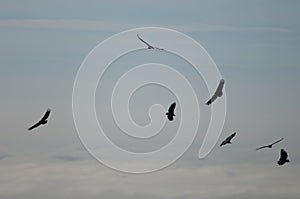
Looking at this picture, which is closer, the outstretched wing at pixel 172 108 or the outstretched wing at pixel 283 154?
the outstretched wing at pixel 172 108

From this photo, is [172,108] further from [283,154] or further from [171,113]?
[283,154]

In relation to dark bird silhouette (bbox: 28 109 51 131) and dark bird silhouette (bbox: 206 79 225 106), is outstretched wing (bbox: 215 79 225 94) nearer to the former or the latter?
dark bird silhouette (bbox: 206 79 225 106)

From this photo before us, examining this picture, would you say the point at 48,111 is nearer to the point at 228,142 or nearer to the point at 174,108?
the point at 174,108

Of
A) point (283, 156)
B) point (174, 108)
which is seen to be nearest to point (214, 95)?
point (174, 108)

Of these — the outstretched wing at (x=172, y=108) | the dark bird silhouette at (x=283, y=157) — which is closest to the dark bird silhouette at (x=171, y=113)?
the outstretched wing at (x=172, y=108)

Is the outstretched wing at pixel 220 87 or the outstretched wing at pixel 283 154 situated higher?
the outstretched wing at pixel 220 87

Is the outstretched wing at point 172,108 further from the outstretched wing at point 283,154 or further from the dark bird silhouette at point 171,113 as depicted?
the outstretched wing at point 283,154

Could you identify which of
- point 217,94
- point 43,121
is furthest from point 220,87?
point 43,121

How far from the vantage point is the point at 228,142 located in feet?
34.9

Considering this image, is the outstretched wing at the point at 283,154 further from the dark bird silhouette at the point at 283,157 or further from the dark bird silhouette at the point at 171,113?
the dark bird silhouette at the point at 171,113

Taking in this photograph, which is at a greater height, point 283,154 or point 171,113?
point 171,113

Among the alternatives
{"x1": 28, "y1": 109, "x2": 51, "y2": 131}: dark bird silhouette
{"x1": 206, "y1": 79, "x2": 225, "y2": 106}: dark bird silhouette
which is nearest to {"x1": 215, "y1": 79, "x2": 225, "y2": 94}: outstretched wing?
{"x1": 206, "y1": 79, "x2": 225, "y2": 106}: dark bird silhouette

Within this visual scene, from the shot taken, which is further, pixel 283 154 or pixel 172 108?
pixel 283 154

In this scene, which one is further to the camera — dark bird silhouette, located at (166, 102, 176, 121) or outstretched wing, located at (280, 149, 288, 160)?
outstretched wing, located at (280, 149, 288, 160)
